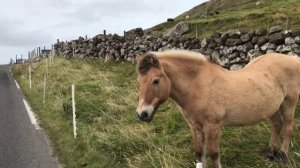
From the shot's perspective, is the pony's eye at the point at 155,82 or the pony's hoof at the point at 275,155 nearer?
the pony's eye at the point at 155,82

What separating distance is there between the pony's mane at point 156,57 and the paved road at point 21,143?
3.58 m

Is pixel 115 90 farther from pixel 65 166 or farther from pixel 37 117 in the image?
pixel 65 166

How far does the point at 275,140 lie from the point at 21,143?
254 inches

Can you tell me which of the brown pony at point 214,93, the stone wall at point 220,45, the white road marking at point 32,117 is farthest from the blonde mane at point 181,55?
the white road marking at point 32,117

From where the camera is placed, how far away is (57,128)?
12344 millimetres

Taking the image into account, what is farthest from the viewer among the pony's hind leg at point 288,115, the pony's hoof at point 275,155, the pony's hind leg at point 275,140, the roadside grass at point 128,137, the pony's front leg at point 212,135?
the roadside grass at point 128,137

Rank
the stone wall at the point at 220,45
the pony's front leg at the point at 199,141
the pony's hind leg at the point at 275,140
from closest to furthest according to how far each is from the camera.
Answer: the pony's front leg at the point at 199,141
the pony's hind leg at the point at 275,140
the stone wall at the point at 220,45

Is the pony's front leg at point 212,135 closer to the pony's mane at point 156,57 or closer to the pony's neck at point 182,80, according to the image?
the pony's neck at point 182,80

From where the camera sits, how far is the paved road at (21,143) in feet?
30.0

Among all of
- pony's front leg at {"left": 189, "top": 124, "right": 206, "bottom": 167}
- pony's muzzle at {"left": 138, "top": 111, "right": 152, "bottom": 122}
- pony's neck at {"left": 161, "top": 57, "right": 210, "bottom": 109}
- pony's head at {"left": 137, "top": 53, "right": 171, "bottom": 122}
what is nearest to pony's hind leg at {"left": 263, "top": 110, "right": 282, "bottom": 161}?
pony's front leg at {"left": 189, "top": 124, "right": 206, "bottom": 167}

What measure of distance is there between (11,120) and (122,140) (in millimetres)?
6591

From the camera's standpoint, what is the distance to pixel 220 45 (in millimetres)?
16141

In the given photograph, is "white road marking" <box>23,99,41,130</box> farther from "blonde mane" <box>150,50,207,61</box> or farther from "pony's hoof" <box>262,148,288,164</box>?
"pony's hoof" <box>262,148,288,164</box>

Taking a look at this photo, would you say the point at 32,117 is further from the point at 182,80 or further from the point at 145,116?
the point at 145,116
